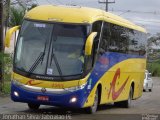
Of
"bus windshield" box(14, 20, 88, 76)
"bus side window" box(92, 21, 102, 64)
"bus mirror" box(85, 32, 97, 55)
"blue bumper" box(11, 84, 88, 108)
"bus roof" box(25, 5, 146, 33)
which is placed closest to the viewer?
"bus mirror" box(85, 32, 97, 55)

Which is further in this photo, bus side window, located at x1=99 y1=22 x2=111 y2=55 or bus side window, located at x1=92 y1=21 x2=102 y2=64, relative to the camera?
bus side window, located at x1=99 y1=22 x2=111 y2=55

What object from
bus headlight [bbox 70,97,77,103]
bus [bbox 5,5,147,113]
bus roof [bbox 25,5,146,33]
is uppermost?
bus roof [bbox 25,5,146,33]

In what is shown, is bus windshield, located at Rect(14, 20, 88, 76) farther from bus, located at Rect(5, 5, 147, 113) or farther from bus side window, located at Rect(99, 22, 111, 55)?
bus side window, located at Rect(99, 22, 111, 55)

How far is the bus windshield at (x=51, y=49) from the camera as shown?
16.2 m

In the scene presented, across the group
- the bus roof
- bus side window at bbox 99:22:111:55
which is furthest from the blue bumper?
the bus roof

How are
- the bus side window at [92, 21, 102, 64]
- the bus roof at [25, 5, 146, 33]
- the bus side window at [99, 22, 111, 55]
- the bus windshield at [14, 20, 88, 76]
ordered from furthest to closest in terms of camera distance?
the bus side window at [99, 22, 111, 55] → the bus side window at [92, 21, 102, 64] → the bus roof at [25, 5, 146, 33] → the bus windshield at [14, 20, 88, 76]

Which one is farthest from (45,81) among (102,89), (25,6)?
(25,6)

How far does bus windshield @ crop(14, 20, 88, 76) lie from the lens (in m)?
16.2

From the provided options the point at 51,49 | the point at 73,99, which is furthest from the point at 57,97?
the point at 51,49

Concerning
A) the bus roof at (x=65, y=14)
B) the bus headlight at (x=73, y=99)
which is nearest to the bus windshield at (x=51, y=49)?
the bus roof at (x=65, y=14)

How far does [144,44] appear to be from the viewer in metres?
25.8

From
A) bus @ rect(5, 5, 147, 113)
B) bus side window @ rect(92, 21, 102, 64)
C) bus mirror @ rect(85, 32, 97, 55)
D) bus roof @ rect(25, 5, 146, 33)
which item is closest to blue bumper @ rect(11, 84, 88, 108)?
bus @ rect(5, 5, 147, 113)

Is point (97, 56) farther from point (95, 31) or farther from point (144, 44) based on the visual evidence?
point (144, 44)

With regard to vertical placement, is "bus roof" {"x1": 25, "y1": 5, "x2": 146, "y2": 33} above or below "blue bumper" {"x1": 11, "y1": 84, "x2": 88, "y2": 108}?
above
